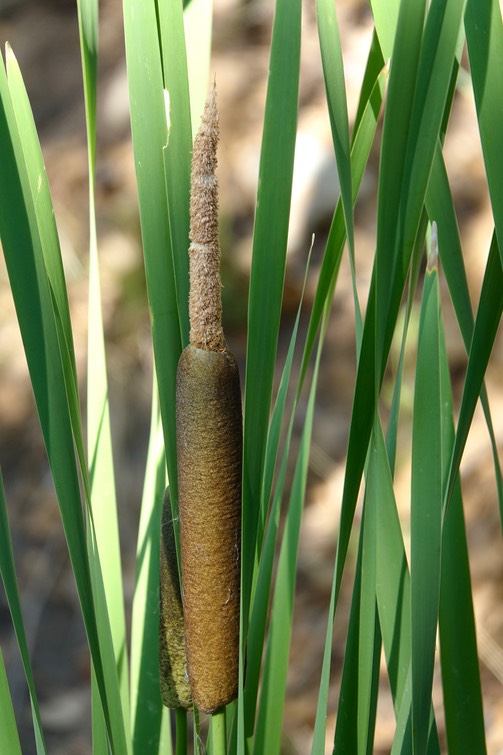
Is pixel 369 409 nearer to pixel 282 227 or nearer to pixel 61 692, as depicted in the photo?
pixel 282 227

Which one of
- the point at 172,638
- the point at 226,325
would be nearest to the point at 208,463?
the point at 172,638

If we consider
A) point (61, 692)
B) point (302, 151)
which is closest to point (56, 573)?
point (61, 692)

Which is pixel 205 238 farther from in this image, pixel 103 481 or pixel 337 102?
pixel 103 481

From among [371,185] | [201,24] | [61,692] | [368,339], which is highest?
[371,185]

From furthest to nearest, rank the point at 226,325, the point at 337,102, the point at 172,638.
Answer: the point at 226,325
the point at 172,638
the point at 337,102

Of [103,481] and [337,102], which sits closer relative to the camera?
[337,102]

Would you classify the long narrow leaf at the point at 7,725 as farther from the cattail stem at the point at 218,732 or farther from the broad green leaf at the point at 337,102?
the broad green leaf at the point at 337,102

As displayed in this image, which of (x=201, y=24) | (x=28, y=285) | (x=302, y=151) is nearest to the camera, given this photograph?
(x=28, y=285)

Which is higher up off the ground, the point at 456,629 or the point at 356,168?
the point at 356,168
